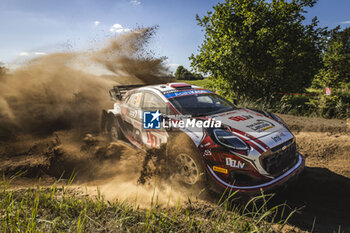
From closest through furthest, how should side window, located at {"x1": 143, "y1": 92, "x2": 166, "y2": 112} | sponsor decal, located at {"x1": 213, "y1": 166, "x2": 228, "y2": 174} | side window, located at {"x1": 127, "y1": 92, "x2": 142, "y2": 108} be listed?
sponsor decal, located at {"x1": 213, "y1": 166, "x2": 228, "y2": 174}
side window, located at {"x1": 143, "y1": 92, "x2": 166, "y2": 112}
side window, located at {"x1": 127, "y1": 92, "x2": 142, "y2": 108}

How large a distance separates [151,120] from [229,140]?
1639 millimetres

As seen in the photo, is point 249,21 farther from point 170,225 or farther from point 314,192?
point 170,225

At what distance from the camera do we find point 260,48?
9.47m

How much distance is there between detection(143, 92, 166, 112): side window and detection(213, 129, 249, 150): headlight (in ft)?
4.14

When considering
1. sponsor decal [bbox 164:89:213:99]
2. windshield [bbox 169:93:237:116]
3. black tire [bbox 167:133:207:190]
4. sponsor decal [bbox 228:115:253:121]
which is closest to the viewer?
black tire [bbox 167:133:207:190]

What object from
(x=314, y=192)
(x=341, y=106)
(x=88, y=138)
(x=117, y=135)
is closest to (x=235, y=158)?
(x=314, y=192)

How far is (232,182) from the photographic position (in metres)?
2.80

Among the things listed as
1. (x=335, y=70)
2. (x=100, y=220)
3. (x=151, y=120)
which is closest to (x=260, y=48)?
(x=335, y=70)

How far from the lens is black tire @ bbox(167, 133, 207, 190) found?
118 inches

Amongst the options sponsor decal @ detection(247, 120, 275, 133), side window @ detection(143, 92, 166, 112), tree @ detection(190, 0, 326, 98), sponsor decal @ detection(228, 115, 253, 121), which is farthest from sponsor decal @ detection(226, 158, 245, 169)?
tree @ detection(190, 0, 326, 98)

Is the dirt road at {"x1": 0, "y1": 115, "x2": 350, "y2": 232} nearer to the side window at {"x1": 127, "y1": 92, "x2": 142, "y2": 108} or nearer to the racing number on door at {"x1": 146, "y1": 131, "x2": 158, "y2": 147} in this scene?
the racing number on door at {"x1": 146, "y1": 131, "x2": 158, "y2": 147}

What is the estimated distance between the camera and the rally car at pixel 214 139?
9.15 feet

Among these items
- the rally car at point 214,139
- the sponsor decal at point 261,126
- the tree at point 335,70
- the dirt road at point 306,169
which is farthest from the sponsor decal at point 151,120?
the tree at point 335,70

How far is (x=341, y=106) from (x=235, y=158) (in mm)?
8031
